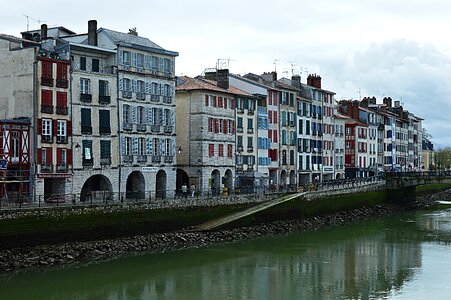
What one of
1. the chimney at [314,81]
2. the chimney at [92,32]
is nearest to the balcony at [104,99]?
the chimney at [92,32]

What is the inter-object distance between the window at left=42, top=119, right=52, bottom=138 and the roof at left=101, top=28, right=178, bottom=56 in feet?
33.4

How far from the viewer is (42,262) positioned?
41906 millimetres

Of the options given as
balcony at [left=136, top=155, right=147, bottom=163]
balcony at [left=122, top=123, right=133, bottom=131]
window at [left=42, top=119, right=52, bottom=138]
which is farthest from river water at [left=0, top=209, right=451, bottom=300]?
balcony at [left=122, top=123, right=133, bottom=131]

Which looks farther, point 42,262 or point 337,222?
point 337,222

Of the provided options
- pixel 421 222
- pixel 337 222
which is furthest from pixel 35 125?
pixel 421 222

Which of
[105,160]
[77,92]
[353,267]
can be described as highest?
[77,92]

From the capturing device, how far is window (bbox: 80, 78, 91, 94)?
57.4 m

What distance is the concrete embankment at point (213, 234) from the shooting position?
139ft

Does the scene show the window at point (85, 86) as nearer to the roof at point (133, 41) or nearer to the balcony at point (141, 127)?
the roof at point (133, 41)

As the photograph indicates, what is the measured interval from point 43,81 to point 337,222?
32341mm

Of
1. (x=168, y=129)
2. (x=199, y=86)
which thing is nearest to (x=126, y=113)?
(x=168, y=129)

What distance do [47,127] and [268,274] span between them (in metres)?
20.6

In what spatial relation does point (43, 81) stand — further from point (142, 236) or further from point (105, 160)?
point (142, 236)

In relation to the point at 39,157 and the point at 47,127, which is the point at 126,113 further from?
the point at 39,157
